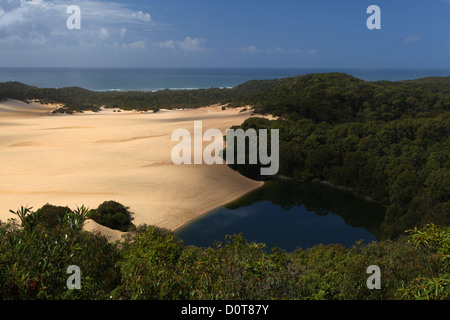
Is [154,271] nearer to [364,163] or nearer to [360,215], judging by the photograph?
[360,215]

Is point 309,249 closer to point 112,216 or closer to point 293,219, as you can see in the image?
point 293,219

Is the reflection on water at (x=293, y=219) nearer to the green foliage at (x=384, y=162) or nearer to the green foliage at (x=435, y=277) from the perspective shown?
the green foliage at (x=384, y=162)

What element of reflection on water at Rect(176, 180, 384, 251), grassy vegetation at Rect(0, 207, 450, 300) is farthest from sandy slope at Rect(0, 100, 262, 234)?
grassy vegetation at Rect(0, 207, 450, 300)

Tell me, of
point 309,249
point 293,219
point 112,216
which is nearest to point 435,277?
point 309,249

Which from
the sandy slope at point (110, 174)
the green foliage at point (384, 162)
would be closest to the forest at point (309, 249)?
the green foliage at point (384, 162)
